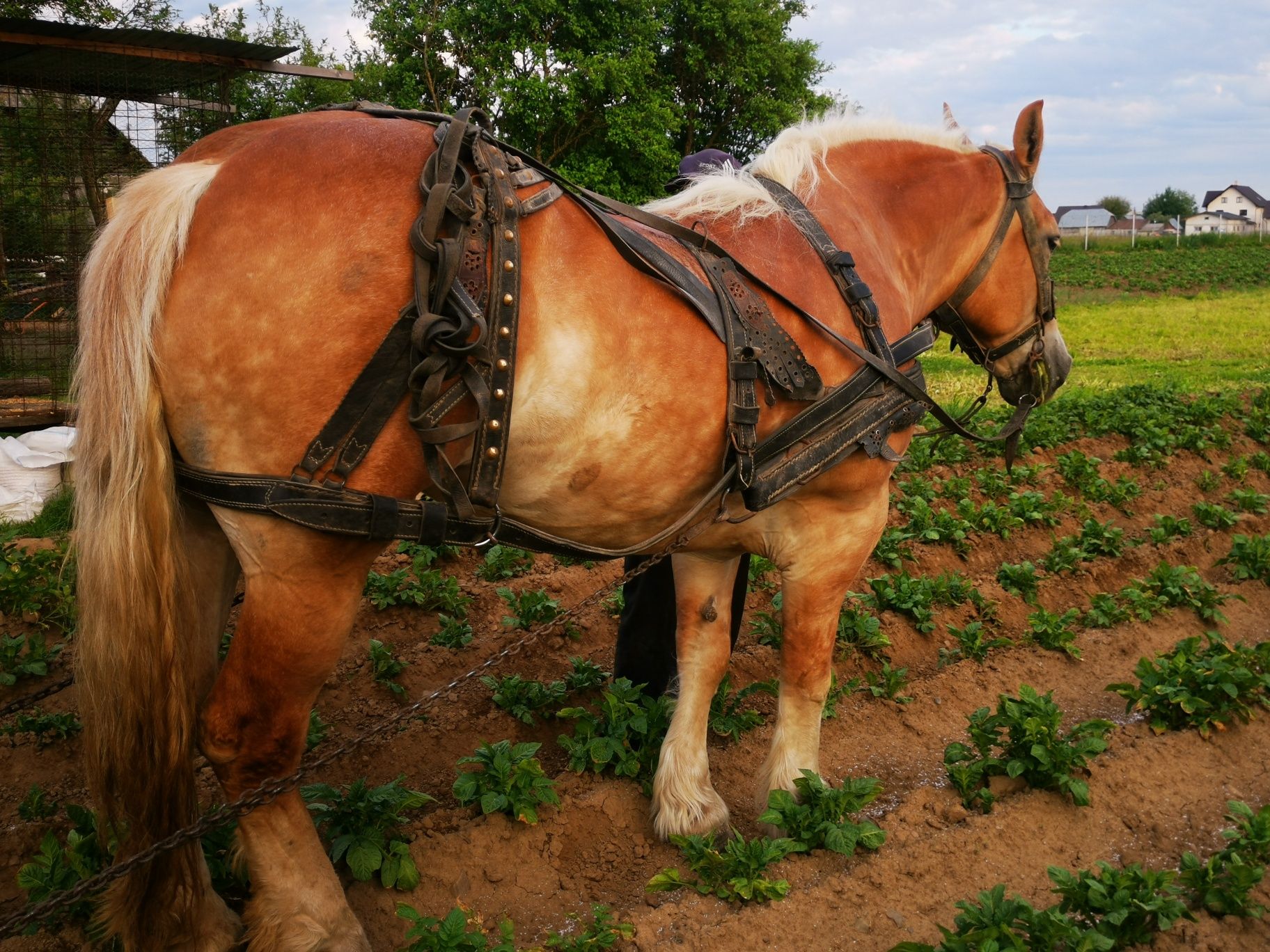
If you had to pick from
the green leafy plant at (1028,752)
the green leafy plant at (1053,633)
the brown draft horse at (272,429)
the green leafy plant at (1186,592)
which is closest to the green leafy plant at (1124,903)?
the green leafy plant at (1028,752)

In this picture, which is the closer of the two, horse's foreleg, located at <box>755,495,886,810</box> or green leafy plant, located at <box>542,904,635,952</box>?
green leafy plant, located at <box>542,904,635,952</box>

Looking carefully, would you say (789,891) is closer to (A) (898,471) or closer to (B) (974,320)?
(B) (974,320)

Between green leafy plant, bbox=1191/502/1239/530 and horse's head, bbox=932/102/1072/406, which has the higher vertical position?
horse's head, bbox=932/102/1072/406

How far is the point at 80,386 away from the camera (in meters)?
2.22

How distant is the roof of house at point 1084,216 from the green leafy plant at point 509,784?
95.4 metres

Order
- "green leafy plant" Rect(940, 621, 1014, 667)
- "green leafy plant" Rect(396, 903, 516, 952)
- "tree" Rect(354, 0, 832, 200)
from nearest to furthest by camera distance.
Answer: "green leafy plant" Rect(396, 903, 516, 952) < "green leafy plant" Rect(940, 621, 1014, 667) < "tree" Rect(354, 0, 832, 200)

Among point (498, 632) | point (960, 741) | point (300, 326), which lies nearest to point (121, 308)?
point (300, 326)

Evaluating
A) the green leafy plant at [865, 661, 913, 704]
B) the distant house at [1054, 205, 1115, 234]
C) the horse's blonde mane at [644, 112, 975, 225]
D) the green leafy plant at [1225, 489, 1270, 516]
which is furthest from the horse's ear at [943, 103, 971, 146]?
the distant house at [1054, 205, 1115, 234]

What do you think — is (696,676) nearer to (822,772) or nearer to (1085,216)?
(822,772)

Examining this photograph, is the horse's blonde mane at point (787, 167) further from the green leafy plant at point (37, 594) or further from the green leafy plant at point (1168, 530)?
the green leafy plant at point (1168, 530)

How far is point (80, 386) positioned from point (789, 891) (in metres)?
2.34

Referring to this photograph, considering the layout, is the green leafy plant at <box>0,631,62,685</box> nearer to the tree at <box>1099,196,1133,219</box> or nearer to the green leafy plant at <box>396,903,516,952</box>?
the green leafy plant at <box>396,903,516,952</box>

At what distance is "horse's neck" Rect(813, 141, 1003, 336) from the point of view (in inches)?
128

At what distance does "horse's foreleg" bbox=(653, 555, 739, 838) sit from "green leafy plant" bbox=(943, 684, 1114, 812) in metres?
0.91
